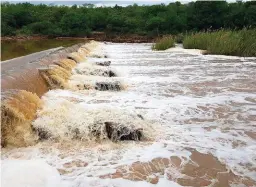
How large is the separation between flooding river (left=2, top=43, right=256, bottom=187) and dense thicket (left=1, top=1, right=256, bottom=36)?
98.4 feet

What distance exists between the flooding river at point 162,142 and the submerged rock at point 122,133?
0.14 meters

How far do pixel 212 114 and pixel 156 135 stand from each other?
4.79ft

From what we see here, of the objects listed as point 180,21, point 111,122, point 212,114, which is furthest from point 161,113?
point 180,21

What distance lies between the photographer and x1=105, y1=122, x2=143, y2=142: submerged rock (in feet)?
15.1

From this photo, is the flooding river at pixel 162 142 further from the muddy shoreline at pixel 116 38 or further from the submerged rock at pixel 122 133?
the muddy shoreline at pixel 116 38

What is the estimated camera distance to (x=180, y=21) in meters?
38.0

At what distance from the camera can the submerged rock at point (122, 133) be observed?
15.1ft

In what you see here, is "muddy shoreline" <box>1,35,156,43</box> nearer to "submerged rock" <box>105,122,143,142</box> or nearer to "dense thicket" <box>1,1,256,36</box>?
"dense thicket" <box>1,1,256,36</box>

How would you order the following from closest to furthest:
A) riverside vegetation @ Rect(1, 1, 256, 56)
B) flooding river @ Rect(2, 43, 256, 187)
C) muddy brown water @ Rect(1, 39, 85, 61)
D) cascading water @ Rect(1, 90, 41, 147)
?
flooding river @ Rect(2, 43, 256, 187) < cascading water @ Rect(1, 90, 41, 147) < muddy brown water @ Rect(1, 39, 85, 61) < riverside vegetation @ Rect(1, 1, 256, 56)

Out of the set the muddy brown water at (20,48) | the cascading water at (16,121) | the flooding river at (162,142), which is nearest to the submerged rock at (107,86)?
the flooding river at (162,142)

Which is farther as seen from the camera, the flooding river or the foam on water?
the foam on water

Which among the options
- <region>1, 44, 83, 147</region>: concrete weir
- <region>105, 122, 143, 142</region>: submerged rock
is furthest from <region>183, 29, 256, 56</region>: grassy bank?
<region>105, 122, 143, 142</region>: submerged rock

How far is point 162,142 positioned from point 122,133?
0.51 m

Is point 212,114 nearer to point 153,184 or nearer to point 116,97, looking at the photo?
point 116,97
